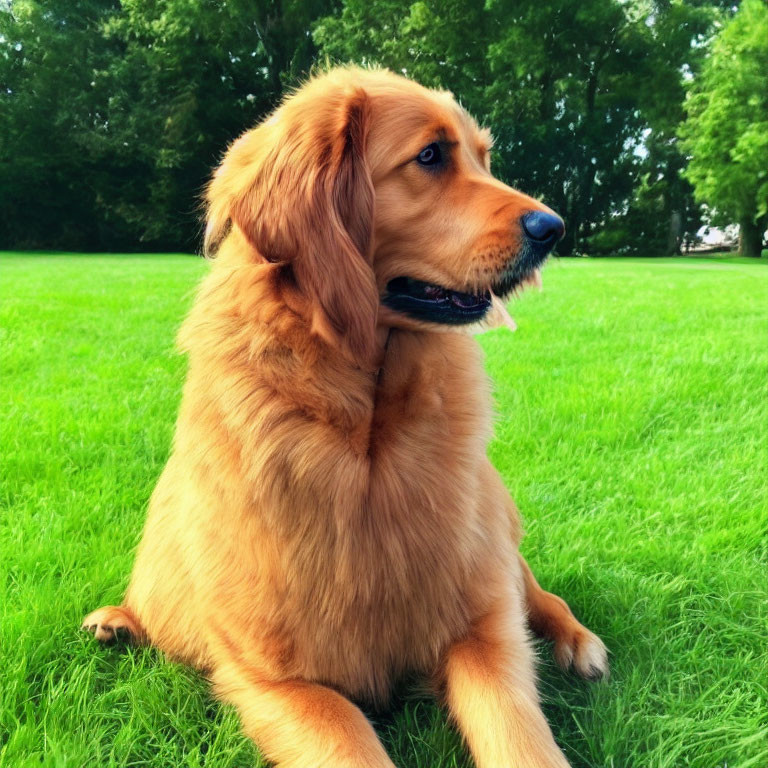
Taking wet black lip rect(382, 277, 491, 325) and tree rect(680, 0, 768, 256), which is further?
tree rect(680, 0, 768, 256)

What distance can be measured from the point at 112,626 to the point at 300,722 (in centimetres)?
89

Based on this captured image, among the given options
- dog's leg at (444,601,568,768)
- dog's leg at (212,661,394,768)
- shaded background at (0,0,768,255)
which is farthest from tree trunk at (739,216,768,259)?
dog's leg at (212,661,394,768)

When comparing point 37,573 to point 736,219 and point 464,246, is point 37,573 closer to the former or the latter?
point 464,246

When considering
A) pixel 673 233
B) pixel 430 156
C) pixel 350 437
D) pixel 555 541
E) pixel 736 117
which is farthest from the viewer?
pixel 673 233

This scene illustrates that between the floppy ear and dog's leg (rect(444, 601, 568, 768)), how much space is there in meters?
0.82

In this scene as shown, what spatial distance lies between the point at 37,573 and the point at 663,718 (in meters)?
2.14

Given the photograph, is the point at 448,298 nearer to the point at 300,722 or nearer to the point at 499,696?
the point at 499,696

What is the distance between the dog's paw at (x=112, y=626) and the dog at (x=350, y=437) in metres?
0.28

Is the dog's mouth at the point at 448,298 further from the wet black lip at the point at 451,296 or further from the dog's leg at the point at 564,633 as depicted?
the dog's leg at the point at 564,633

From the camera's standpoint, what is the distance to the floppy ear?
178 centimetres

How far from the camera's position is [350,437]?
179 cm

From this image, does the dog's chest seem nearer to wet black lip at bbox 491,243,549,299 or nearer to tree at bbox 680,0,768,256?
wet black lip at bbox 491,243,549,299

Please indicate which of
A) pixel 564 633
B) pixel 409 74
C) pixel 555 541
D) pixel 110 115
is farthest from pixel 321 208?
pixel 110 115

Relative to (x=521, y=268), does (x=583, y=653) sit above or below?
below
